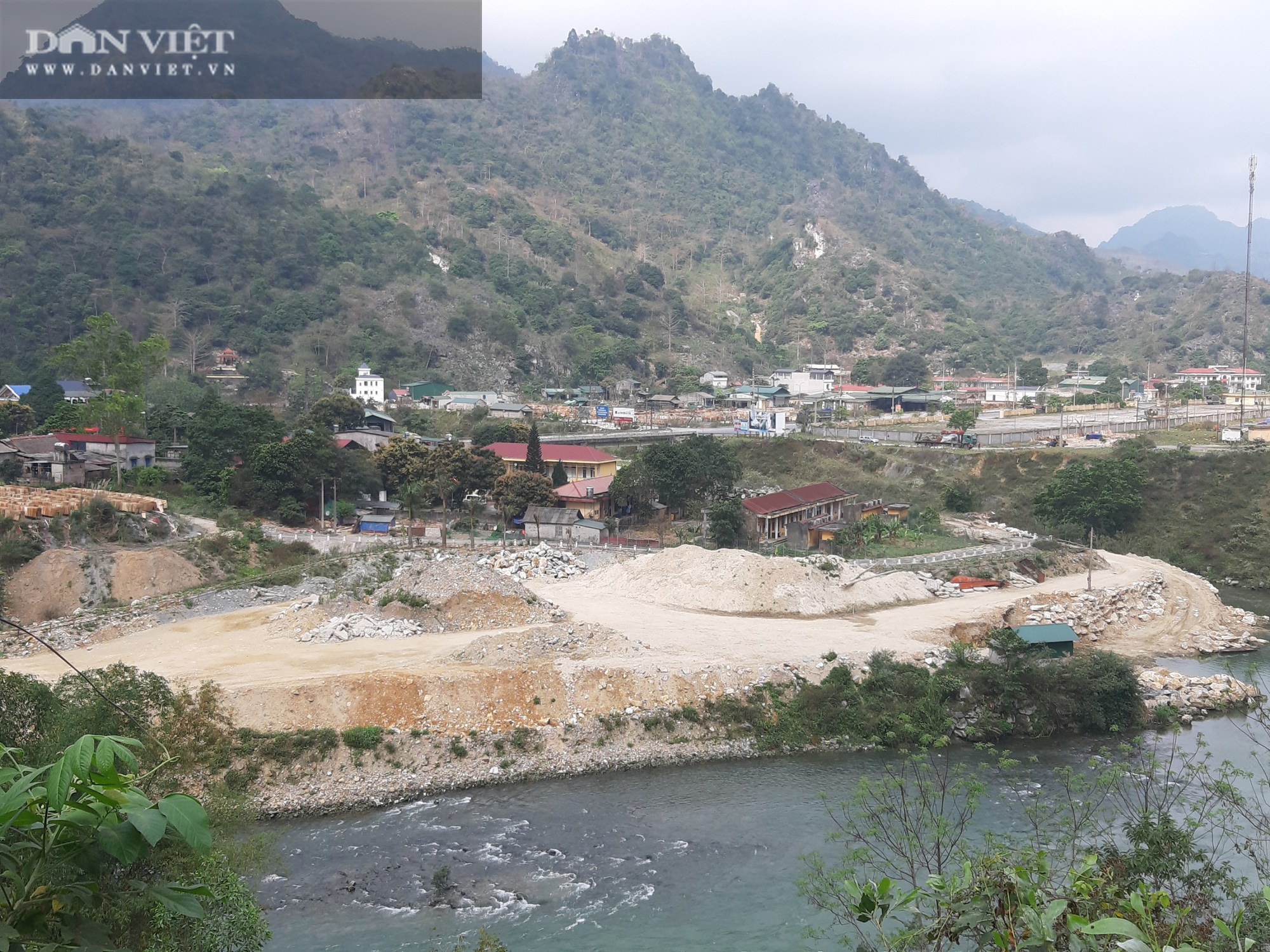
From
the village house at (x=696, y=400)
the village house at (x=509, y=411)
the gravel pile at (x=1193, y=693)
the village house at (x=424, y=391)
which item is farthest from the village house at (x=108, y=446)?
the village house at (x=696, y=400)

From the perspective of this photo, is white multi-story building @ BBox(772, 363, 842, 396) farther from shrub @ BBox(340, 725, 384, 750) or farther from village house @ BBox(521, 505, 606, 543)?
shrub @ BBox(340, 725, 384, 750)

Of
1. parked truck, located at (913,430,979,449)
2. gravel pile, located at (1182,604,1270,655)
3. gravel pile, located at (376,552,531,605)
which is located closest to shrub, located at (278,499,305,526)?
gravel pile, located at (376,552,531,605)

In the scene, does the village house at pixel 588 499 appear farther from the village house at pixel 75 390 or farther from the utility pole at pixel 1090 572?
the village house at pixel 75 390

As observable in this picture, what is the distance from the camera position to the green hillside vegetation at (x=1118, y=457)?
38750mm

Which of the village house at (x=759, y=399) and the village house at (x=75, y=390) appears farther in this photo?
the village house at (x=759, y=399)

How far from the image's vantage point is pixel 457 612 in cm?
2652

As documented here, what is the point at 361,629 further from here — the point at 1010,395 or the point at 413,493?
the point at 1010,395

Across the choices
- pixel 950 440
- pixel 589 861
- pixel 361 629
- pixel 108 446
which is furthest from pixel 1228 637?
pixel 108 446

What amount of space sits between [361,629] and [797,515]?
19943 mm

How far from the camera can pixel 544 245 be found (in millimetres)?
98812

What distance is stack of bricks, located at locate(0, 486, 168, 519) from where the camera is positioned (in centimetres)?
3030

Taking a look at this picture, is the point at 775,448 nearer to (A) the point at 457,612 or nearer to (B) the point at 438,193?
(A) the point at 457,612

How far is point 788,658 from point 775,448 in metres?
31.2

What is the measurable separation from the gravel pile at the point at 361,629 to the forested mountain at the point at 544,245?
133 feet
